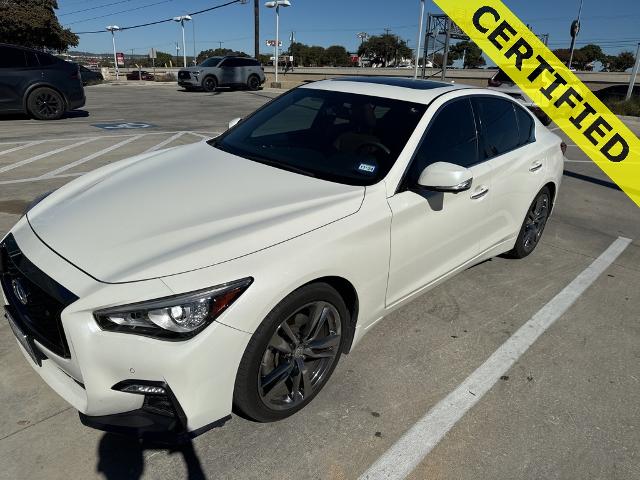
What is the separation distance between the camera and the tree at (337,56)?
353 ft

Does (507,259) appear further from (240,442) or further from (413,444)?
(240,442)

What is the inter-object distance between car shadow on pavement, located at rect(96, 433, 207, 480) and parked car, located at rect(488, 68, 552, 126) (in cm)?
1260

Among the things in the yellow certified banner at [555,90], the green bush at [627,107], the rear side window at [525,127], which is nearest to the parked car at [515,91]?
the yellow certified banner at [555,90]

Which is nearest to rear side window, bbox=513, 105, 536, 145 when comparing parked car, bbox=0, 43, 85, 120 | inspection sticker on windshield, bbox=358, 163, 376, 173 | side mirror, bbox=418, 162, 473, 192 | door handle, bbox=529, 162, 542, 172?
door handle, bbox=529, 162, 542, 172

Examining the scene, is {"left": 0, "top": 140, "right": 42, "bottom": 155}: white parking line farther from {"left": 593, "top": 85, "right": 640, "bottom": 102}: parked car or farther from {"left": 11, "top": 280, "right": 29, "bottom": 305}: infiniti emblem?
{"left": 593, "top": 85, "right": 640, "bottom": 102}: parked car

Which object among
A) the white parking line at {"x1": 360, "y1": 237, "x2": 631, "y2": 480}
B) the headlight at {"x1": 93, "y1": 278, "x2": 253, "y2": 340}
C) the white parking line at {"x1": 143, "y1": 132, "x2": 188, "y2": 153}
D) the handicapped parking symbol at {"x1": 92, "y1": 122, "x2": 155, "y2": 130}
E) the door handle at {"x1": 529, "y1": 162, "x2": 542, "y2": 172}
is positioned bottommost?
the white parking line at {"x1": 360, "y1": 237, "x2": 631, "y2": 480}

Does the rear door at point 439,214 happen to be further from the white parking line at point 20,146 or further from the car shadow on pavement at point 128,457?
the white parking line at point 20,146

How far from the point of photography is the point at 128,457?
221 cm

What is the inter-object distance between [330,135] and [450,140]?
79 centimetres

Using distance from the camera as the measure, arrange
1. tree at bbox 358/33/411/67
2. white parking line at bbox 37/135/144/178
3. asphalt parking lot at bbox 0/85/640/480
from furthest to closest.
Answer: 1. tree at bbox 358/33/411/67
2. white parking line at bbox 37/135/144/178
3. asphalt parking lot at bbox 0/85/640/480

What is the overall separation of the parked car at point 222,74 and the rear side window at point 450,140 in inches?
849

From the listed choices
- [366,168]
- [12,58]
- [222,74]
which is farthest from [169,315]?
[222,74]

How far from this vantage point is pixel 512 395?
9.07ft

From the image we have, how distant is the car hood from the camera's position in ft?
6.75
